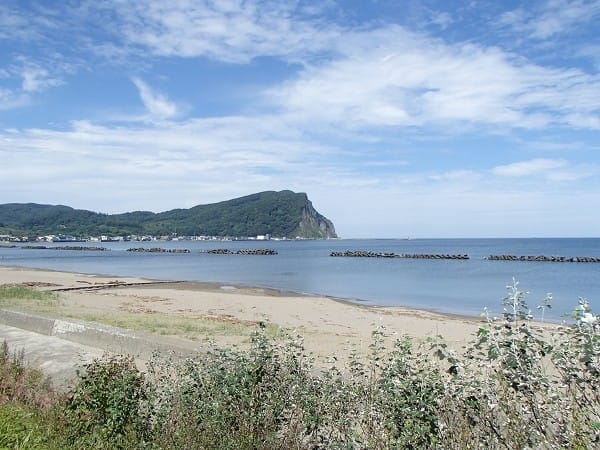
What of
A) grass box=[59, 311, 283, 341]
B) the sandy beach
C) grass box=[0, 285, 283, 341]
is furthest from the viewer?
the sandy beach

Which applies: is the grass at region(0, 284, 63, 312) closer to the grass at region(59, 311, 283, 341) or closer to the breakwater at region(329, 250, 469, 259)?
the grass at region(59, 311, 283, 341)

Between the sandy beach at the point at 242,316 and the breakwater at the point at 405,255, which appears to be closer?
the sandy beach at the point at 242,316

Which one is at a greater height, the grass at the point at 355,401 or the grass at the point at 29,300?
the grass at the point at 355,401

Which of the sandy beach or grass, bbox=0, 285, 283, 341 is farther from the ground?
grass, bbox=0, 285, 283, 341

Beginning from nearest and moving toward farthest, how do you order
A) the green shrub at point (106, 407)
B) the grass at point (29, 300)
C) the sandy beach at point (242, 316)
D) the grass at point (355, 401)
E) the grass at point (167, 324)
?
the grass at point (355, 401)
the green shrub at point (106, 407)
the grass at point (167, 324)
the sandy beach at point (242, 316)
the grass at point (29, 300)

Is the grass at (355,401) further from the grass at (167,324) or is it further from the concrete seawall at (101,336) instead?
the grass at (167,324)

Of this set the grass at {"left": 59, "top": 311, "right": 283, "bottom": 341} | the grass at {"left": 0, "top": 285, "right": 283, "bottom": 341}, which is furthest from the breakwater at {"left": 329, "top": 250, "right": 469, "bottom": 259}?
the grass at {"left": 59, "top": 311, "right": 283, "bottom": 341}

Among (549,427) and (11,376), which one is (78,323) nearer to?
(11,376)

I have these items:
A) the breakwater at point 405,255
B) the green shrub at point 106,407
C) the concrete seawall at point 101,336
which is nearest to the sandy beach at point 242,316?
the concrete seawall at point 101,336

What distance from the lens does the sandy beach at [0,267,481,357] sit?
15.5m

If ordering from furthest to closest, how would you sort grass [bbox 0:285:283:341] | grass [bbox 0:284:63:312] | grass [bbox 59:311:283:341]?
grass [bbox 0:284:63:312] < grass [bbox 0:285:283:341] < grass [bbox 59:311:283:341]

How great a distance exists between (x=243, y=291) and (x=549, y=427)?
32.6 m

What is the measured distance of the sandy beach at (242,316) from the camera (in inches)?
610

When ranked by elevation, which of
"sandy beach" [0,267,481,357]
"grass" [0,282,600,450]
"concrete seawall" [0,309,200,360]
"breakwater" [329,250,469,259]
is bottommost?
"sandy beach" [0,267,481,357]
